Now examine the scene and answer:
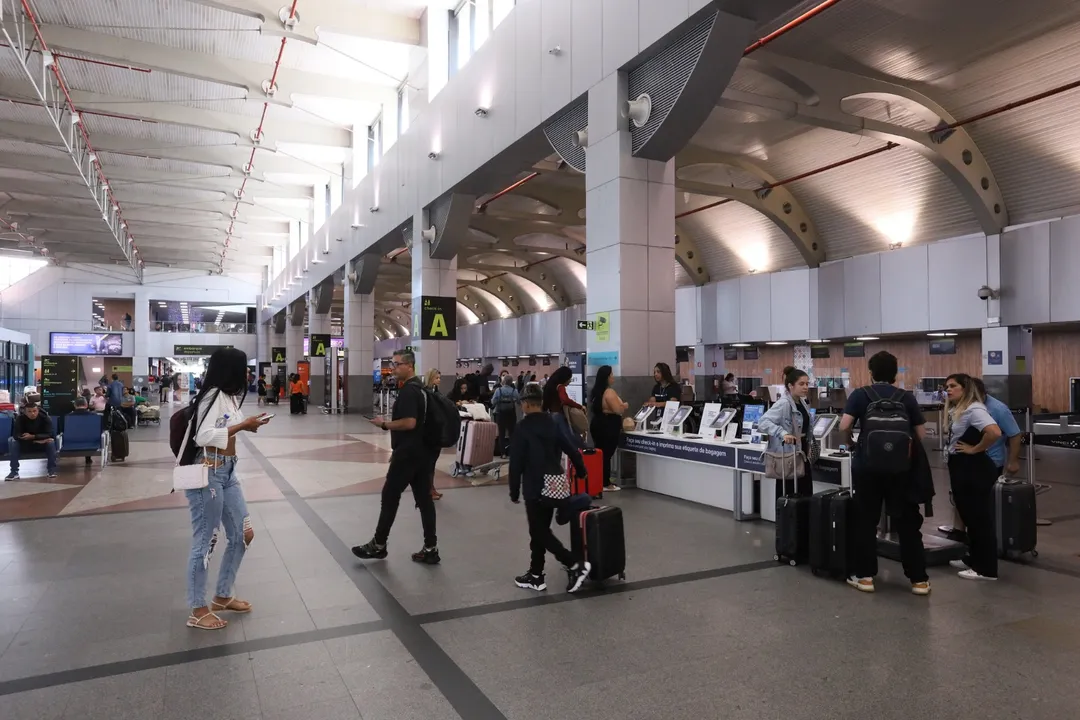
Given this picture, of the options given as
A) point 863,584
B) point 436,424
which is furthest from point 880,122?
point 436,424

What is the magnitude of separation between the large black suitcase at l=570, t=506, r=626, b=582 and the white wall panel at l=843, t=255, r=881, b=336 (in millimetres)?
13517

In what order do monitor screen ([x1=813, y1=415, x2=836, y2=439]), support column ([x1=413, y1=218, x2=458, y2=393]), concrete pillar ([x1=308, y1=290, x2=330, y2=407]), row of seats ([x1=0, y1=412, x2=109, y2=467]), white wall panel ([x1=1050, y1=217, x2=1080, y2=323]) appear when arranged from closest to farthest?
monitor screen ([x1=813, y1=415, x2=836, y2=439]) → row of seats ([x1=0, y1=412, x2=109, y2=467]) → white wall panel ([x1=1050, y1=217, x2=1080, y2=323]) → support column ([x1=413, y1=218, x2=458, y2=393]) → concrete pillar ([x1=308, y1=290, x2=330, y2=407])

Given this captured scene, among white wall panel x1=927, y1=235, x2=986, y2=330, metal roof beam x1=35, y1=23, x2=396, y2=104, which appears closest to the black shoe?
white wall panel x1=927, y1=235, x2=986, y2=330

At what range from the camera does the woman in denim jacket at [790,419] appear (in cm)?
589

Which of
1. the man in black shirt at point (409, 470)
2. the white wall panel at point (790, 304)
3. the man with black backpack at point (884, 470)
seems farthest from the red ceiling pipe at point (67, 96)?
the white wall panel at point (790, 304)

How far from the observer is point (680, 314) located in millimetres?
22797

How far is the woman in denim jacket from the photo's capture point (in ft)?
19.3

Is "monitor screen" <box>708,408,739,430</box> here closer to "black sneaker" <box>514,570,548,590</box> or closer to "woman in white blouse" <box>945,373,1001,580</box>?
"woman in white blouse" <box>945,373,1001,580</box>

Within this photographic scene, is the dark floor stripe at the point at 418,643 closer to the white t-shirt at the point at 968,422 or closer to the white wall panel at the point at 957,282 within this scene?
the white t-shirt at the point at 968,422

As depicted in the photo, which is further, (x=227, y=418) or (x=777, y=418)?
(x=777, y=418)

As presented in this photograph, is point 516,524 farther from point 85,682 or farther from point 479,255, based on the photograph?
point 479,255

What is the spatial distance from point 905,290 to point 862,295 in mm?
1126

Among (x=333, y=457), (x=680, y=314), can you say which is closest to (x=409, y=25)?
(x=333, y=457)

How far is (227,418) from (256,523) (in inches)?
130
